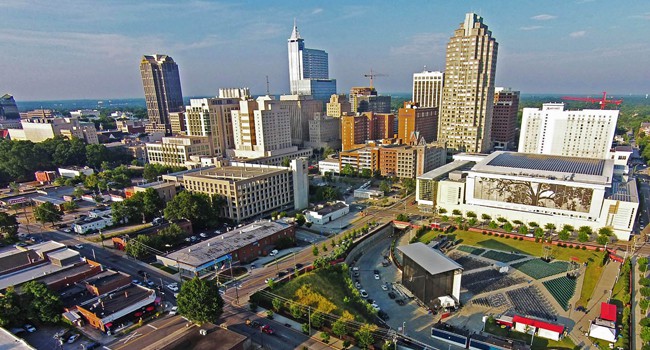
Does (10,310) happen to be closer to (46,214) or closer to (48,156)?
(46,214)

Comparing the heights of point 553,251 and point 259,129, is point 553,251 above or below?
below

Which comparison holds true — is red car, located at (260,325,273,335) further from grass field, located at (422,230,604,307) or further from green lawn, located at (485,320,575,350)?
grass field, located at (422,230,604,307)

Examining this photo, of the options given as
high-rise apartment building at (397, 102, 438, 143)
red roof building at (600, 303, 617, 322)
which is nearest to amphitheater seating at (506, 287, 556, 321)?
red roof building at (600, 303, 617, 322)

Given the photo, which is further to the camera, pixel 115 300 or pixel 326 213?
pixel 326 213

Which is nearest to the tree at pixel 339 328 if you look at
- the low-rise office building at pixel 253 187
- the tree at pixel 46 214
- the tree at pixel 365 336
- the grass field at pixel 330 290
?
the tree at pixel 365 336

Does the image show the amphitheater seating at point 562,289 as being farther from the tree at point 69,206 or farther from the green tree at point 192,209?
the tree at point 69,206

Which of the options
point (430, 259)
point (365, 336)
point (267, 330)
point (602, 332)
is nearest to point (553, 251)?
point (602, 332)

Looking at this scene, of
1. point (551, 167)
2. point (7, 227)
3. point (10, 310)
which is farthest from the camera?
point (551, 167)
